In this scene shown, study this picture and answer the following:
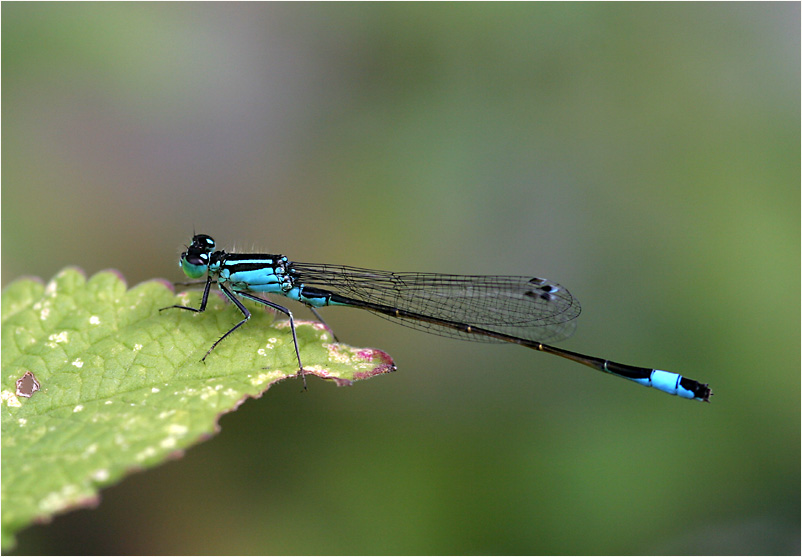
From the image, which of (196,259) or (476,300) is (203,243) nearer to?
(196,259)

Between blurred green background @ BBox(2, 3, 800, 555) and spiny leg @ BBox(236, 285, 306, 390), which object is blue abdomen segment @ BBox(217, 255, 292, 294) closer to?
spiny leg @ BBox(236, 285, 306, 390)

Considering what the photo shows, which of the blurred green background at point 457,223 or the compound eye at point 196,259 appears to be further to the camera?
the blurred green background at point 457,223

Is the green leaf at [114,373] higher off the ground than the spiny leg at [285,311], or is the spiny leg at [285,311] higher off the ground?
the spiny leg at [285,311]

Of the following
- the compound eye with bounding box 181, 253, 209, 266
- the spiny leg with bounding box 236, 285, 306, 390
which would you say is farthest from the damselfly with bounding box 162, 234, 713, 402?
the spiny leg with bounding box 236, 285, 306, 390

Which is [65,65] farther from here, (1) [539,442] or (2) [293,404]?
(1) [539,442]

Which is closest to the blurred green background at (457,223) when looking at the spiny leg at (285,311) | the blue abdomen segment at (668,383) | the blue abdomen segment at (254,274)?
the blue abdomen segment at (668,383)

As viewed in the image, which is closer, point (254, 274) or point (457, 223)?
point (254, 274)

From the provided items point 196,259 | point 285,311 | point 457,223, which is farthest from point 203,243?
point 457,223

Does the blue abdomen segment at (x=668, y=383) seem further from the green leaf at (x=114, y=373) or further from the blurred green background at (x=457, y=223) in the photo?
the green leaf at (x=114, y=373)
